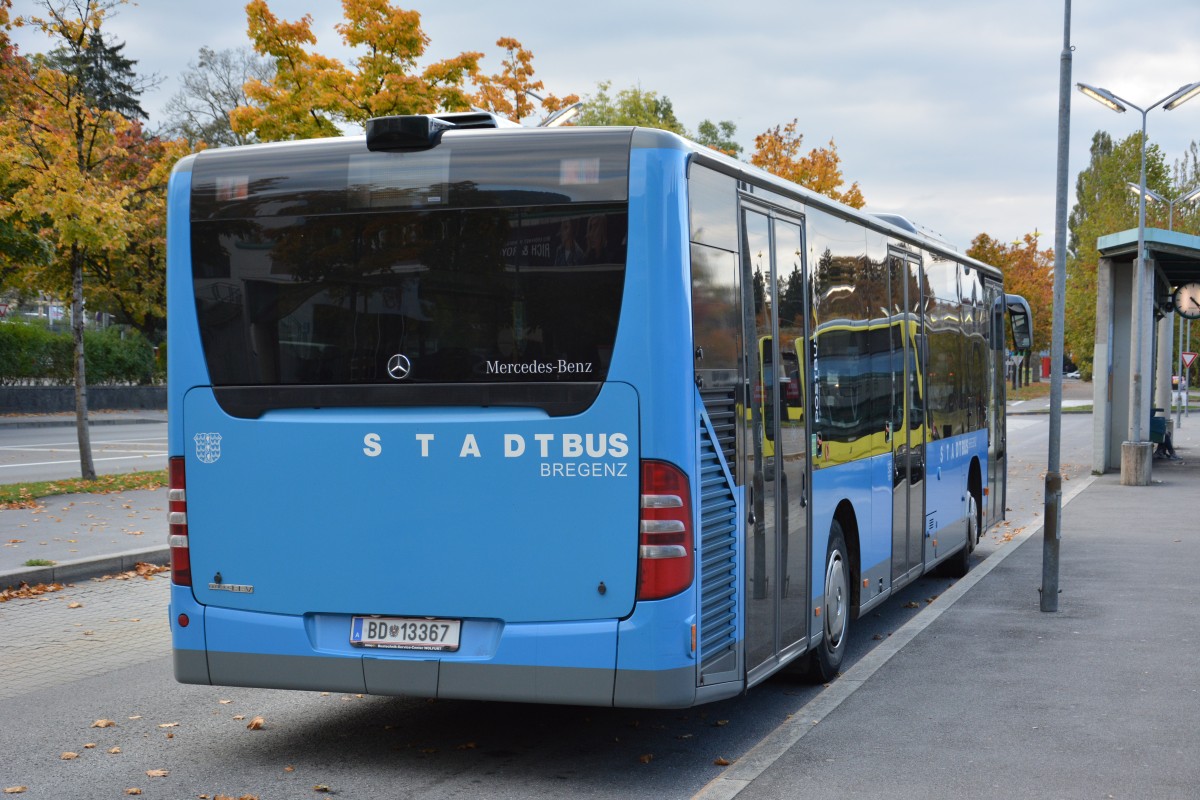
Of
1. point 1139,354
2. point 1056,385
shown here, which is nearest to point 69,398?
point 1139,354

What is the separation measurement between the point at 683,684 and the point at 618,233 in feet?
6.26

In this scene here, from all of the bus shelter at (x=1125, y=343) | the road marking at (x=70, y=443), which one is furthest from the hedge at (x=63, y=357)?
the bus shelter at (x=1125, y=343)

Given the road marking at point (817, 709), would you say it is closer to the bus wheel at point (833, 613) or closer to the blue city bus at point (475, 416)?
the bus wheel at point (833, 613)

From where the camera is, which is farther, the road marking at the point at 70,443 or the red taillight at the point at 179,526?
the road marking at the point at 70,443

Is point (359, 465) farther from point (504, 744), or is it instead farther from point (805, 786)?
point (805, 786)

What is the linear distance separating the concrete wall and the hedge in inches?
31.4

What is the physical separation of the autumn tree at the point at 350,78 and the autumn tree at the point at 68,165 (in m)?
3.39

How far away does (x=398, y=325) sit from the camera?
19.5 feet

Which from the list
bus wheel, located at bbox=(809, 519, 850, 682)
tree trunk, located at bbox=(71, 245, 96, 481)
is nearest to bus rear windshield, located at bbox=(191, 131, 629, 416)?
bus wheel, located at bbox=(809, 519, 850, 682)

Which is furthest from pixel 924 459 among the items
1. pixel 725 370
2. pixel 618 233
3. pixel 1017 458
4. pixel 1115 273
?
pixel 1017 458

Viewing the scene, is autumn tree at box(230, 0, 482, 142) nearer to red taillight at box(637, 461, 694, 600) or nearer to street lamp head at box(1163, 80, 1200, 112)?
street lamp head at box(1163, 80, 1200, 112)

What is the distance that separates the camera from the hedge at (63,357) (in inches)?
1660

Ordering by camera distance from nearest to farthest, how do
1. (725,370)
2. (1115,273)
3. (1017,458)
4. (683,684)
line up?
(683,684)
(725,370)
(1115,273)
(1017,458)

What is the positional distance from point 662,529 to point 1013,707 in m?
2.73
